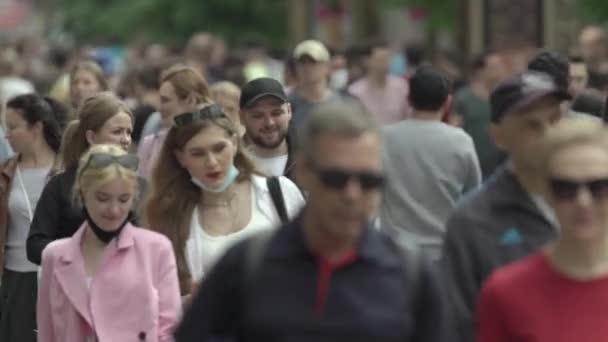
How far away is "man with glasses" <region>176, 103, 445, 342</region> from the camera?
516 centimetres

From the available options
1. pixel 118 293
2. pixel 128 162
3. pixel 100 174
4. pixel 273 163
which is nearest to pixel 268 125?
pixel 273 163

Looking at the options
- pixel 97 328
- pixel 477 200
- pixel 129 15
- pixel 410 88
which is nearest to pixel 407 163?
pixel 410 88

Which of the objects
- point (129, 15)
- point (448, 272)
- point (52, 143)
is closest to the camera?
point (448, 272)

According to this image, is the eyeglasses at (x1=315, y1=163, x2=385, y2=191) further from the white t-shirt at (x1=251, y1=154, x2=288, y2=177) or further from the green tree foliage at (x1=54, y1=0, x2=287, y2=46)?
the green tree foliage at (x1=54, y1=0, x2=287, y2=46)

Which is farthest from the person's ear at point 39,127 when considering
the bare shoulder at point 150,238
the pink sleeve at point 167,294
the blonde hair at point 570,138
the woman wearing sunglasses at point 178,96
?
the blonde hair at point 570,138

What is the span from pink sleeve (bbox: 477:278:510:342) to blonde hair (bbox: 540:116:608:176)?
1.29ft

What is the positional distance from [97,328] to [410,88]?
10.7ft

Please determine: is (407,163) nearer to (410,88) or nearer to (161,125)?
(410,88)

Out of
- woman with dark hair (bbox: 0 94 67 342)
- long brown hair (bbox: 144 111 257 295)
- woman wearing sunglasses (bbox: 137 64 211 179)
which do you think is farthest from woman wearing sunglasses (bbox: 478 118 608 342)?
woman wearing sunglasses (bbox: 137 64 211 179)

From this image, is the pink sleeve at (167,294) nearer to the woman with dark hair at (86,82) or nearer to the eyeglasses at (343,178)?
the eyeglasses at (343,178)

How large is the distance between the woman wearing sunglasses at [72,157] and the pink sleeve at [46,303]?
104 cm

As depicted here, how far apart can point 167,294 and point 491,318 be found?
2.66 meters

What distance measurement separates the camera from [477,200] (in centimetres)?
643

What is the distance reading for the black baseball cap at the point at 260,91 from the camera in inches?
410
